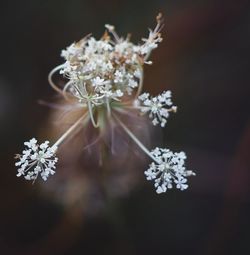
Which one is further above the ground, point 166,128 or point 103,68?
point 166,128

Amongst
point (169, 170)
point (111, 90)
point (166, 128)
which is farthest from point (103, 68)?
point (166, 128)

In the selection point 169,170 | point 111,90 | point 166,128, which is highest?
point 166,128

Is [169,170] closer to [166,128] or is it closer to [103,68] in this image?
[103,68]

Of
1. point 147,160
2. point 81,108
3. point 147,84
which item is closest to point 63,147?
point 81,108

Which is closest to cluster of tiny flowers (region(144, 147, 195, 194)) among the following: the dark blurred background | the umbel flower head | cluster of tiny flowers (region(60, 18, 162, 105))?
the umbel flower head

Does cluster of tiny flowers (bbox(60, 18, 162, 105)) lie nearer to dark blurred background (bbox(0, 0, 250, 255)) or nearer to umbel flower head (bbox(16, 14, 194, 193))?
umbel flower head (bbox(16, 14, 194, 193))

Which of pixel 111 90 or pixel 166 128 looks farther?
pixel 166 128

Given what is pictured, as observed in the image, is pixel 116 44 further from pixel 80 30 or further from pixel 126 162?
pixel 80 30
